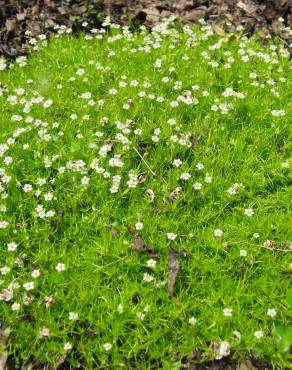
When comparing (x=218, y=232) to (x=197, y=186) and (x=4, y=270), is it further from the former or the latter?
(x=4, y=270)

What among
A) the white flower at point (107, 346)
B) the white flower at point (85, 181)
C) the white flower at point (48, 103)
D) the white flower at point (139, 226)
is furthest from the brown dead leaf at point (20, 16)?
the white flower at point (107, 346)

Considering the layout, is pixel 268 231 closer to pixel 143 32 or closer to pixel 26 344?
pixel 26 344

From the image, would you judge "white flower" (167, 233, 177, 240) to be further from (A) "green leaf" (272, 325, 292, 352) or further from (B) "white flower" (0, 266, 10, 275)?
(B) "white flower" (0, 266, 10, 275)

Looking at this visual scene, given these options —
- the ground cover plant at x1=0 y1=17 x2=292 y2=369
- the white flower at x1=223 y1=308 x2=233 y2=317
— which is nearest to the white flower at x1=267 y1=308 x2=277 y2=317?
the ground cover plant at x1=0 y1=17 x2=292 y2=369

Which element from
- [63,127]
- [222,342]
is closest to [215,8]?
[63,127]

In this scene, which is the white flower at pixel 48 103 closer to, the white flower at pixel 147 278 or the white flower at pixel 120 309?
the white flower at pixel 147 278

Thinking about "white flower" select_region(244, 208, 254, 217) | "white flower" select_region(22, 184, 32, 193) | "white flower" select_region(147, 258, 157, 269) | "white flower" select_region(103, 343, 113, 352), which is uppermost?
"white flower" select_region(244, 208, 254, 217)
